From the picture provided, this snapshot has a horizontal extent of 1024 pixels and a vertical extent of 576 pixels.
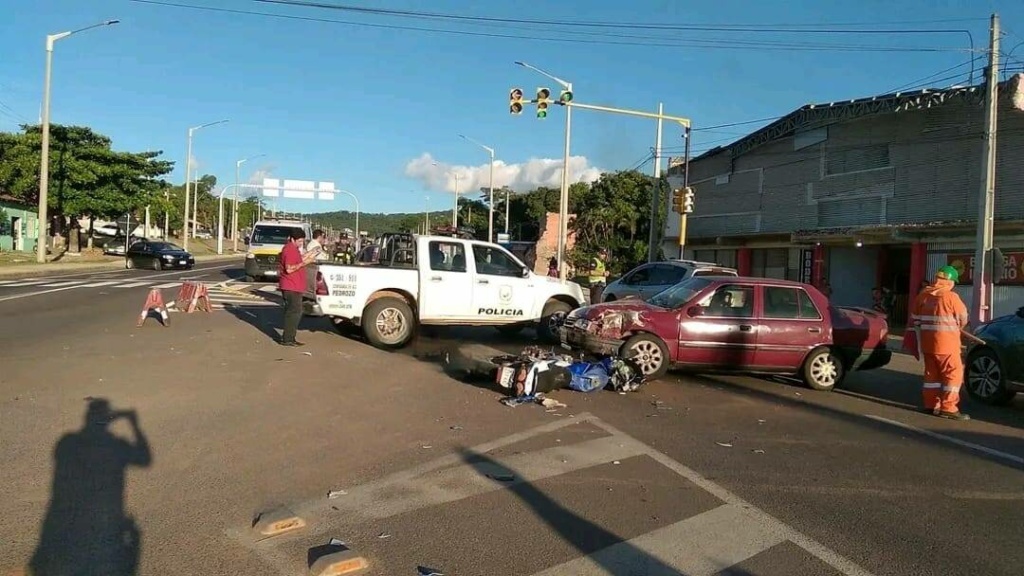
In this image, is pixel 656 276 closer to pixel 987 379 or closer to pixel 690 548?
pixel 987 379

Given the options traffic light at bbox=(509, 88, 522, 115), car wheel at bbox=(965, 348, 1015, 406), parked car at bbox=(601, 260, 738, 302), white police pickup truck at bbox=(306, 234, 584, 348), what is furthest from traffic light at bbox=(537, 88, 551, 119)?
car wheel at bbox=(965, 348, 1015, 406)

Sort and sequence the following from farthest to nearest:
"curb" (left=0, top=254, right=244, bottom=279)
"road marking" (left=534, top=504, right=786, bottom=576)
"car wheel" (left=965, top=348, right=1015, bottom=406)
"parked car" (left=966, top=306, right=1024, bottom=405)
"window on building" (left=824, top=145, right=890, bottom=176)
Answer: "curb" (left=0, top=254, right=244, bottom=279) < "window on building" (left=824, top=145, right=890, bottom=176) < "car wheel" (left=965, top=348, right=1015, bottom=406) < "parked car" (left=966, top=306, right=1024, bottom=405) < "road marking" (left=534, top=504, right=786, bottom=576)

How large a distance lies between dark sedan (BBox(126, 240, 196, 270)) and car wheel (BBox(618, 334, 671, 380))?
110ft

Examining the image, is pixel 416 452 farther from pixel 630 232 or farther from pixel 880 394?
pixel 630 232

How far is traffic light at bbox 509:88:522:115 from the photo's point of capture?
22.2m

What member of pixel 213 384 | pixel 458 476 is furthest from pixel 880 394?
pixel 213 384

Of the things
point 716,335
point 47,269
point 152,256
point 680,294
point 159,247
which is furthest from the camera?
point 159,247

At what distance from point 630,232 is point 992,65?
33.9 meters

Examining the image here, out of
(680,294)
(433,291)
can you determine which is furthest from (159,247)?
(680,294)

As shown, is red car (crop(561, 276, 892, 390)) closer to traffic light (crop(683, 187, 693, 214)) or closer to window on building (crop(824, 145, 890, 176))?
traffic light (crop(683, 187, 693, 214))

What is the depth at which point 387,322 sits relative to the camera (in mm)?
13023

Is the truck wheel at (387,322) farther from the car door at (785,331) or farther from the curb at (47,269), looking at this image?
the curb at (47,269)

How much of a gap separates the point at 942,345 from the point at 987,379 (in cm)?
172

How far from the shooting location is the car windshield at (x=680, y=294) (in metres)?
11.0
